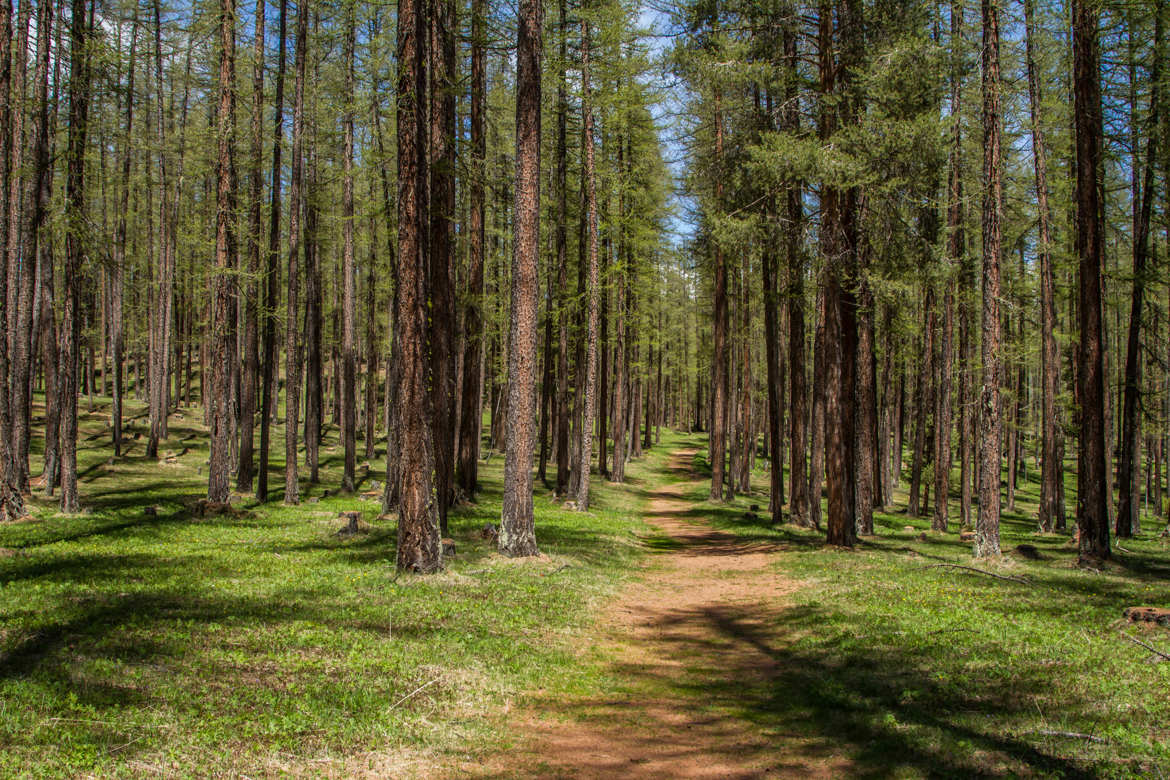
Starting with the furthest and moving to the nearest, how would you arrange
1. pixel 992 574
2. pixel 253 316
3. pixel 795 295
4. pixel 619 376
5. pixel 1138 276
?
pixel 619 376
pixel 253 316
pixel 1138 276
pixel 795 295
pixel 992 574

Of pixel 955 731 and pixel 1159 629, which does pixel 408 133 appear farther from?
pixel 1159 629

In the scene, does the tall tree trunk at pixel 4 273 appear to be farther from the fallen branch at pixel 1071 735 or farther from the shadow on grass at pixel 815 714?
the fallen branch at pixel 1071 735

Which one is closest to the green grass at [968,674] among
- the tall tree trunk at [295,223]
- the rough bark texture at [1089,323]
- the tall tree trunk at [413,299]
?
the rough bark texture at [1089,323]

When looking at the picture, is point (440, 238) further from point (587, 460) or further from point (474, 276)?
point (587, 460)

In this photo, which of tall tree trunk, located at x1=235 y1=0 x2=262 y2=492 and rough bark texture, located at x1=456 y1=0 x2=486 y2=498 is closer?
rough bark texture, located at x1=456 y1=0 x2=486 y2=498

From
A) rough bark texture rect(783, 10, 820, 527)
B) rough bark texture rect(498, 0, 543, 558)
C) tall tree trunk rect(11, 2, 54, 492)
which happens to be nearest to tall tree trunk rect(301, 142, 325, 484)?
tall tree trunk rect(11, 2, 54, 492)

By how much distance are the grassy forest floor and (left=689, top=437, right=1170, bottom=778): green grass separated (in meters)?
0.03

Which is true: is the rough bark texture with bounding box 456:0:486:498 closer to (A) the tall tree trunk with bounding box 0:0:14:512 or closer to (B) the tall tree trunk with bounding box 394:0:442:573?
(B) the tall tree trunk with bounding box 394:0:442:573

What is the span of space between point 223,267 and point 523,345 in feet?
30.2

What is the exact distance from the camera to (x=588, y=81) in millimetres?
20094

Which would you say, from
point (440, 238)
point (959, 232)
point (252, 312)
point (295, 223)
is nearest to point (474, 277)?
point (295, 223)

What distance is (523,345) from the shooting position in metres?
12.0

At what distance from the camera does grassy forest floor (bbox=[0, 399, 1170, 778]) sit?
4984 millimetres

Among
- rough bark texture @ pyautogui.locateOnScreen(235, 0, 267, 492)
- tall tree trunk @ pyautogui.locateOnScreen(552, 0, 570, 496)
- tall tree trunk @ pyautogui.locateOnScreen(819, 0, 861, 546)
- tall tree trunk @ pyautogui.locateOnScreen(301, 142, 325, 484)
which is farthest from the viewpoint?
tall tree trunk @ pyautogui.locateOnScreen(552, 0, 570, 496)
